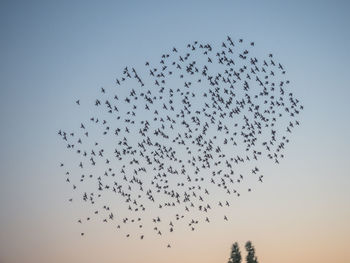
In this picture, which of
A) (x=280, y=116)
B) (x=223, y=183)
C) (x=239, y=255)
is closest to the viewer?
(x=280, y=116)

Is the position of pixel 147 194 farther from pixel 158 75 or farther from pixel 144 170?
pixel 158 75

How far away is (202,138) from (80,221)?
37.2 feet

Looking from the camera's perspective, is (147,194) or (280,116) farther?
(147,194)

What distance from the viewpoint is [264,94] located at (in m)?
30.2

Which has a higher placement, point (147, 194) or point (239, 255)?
point (147, 194)

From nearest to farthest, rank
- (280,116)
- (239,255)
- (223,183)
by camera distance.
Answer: (280,116), (223,183), (239,255)

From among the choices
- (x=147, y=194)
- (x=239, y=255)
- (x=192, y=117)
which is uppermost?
(x=192, y=117)

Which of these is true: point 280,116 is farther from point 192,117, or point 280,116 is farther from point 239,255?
point 239,255

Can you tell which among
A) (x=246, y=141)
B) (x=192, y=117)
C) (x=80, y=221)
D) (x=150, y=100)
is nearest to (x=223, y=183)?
(x=246, y=141)

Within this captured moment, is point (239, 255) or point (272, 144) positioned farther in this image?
point (239, 255)

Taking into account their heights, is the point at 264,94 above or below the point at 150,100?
below

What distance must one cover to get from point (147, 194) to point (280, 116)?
11.8 m

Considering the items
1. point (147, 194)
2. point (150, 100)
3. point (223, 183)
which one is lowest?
point (223, 183)

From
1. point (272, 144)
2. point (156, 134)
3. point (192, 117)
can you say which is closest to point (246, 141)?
point (272, 144)
